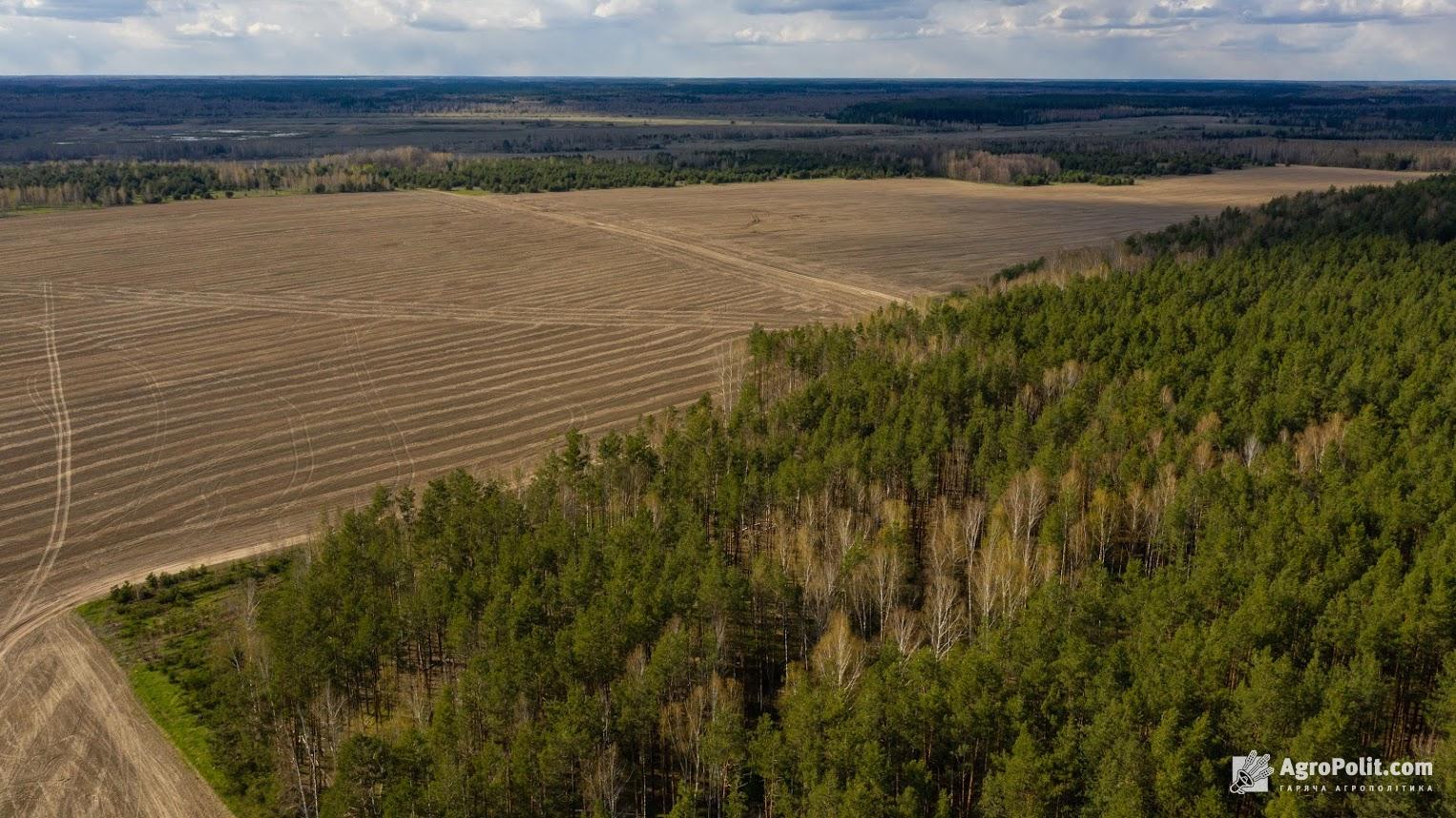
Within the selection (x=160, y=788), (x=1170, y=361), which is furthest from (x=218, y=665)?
(x=1170, y=361)

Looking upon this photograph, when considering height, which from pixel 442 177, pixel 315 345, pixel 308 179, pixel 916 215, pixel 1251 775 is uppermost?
pixel 442 177

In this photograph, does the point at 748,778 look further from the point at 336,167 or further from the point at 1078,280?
the point at 336,167

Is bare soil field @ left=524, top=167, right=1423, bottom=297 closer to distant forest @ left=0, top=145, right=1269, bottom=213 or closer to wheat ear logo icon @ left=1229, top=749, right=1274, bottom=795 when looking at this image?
distant forest @ left=0, top=145, right=1269, bottom=213

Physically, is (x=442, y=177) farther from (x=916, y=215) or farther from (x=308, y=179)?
(x=916, y=215)

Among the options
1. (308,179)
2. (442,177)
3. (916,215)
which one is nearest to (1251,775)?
(916,215)

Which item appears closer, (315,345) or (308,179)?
(315,345)

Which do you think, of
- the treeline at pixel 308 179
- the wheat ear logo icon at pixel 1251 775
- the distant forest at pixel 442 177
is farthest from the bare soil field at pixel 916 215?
the wheat ear logo icon at pixel 1251 775

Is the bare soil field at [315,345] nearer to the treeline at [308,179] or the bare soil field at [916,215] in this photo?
the bare soil field at [916,215]
